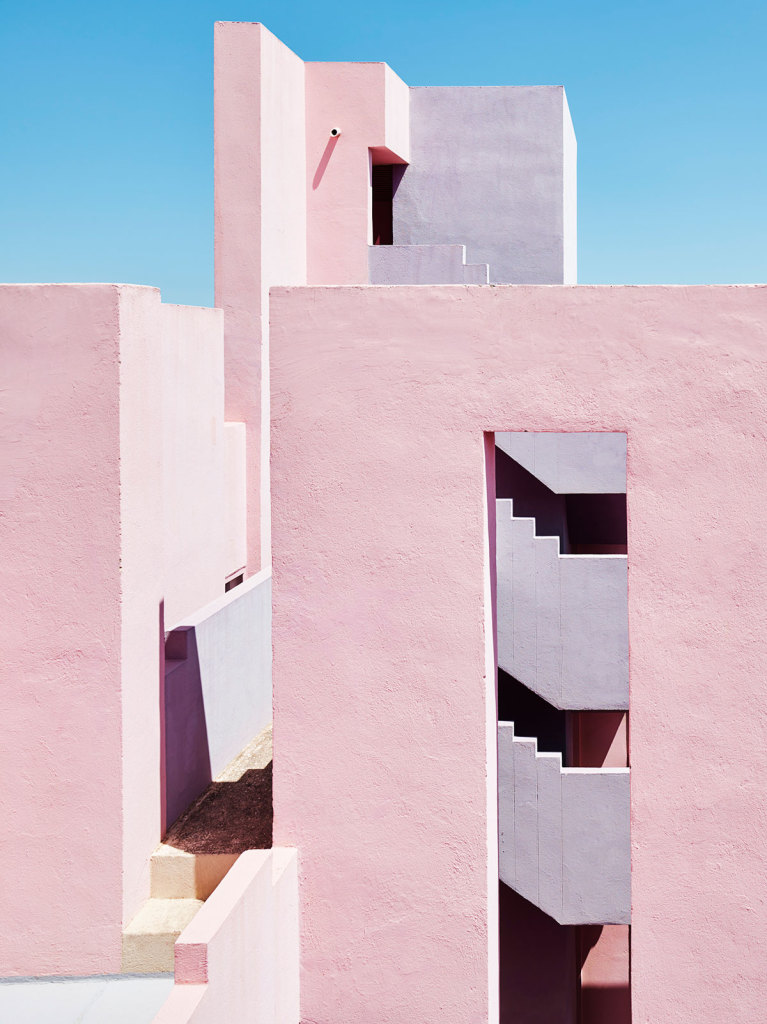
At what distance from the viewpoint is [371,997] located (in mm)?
6602

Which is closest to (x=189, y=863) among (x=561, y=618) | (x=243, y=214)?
(x=561, y=618)

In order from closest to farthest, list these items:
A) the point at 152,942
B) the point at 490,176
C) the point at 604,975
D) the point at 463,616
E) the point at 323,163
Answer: the point at 463,616
the point at 152,942
the point at 604,975
the point at 323,163
the point at 490,176

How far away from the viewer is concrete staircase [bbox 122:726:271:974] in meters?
6.77

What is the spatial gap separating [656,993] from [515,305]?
152 inches

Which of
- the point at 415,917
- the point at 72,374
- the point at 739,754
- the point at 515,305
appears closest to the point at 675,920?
the point at 739,754

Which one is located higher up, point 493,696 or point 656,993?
point 493,696

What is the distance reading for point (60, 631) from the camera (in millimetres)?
6809

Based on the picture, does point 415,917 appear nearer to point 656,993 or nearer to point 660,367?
point 656,993

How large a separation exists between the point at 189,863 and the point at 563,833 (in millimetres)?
4762

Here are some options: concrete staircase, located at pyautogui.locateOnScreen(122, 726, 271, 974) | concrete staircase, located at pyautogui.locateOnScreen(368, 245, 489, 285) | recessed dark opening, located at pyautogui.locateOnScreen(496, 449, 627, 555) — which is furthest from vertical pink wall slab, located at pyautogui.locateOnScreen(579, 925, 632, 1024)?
concrete staircase, located at pyautogui.locateOnScreen(122, 726, 271, 974)

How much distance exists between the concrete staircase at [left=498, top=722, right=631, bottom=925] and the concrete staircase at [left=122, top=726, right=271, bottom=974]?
3180mm

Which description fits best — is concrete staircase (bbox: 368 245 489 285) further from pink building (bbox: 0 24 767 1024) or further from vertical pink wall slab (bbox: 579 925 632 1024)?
pink building (bbox: 0 24 767 1024)

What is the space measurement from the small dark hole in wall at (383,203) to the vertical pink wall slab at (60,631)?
1433 cm

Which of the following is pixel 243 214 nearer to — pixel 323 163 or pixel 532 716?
pixel 323 163
